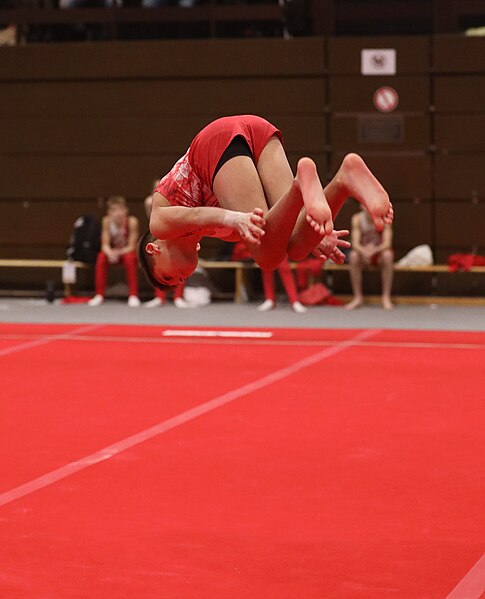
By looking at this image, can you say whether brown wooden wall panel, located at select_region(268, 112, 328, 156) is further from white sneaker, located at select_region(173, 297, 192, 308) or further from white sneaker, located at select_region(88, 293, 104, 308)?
white sneaker, located at select_region(88, 293, 104, 308)

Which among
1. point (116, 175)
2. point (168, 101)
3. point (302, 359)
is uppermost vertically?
point (168, 101)

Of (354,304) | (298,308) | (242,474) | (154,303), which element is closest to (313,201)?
(242,474)

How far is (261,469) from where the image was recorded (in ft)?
18.5

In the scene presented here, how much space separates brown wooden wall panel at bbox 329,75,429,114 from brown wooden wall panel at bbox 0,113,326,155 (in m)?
0.29

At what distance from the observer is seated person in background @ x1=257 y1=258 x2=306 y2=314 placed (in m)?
11.9

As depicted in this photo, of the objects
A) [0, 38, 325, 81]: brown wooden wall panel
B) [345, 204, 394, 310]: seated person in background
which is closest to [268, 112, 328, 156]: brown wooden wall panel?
[0, 38, 325, 81]: brown wooden wall panel

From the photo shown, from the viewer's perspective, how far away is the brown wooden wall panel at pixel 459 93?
41.3ft

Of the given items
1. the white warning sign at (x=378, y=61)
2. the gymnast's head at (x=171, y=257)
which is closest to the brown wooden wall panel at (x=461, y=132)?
the white warning sign at (x=378, y=61)

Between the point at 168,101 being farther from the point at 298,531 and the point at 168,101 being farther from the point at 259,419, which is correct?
the point at 298,531

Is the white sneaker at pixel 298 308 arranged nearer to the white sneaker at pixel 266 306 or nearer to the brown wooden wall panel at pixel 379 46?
the white sneaker at pixel 266 306

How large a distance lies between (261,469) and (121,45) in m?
8.52

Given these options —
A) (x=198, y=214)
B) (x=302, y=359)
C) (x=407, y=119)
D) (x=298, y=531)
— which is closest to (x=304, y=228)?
(x=198, y=214)

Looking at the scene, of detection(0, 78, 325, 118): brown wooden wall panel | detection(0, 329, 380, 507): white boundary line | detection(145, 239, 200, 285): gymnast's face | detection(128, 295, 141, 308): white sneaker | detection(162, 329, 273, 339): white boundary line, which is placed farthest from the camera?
detection(0, 78, 325, 118): brown wooden wall panel

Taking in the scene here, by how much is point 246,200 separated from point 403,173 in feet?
27.0
